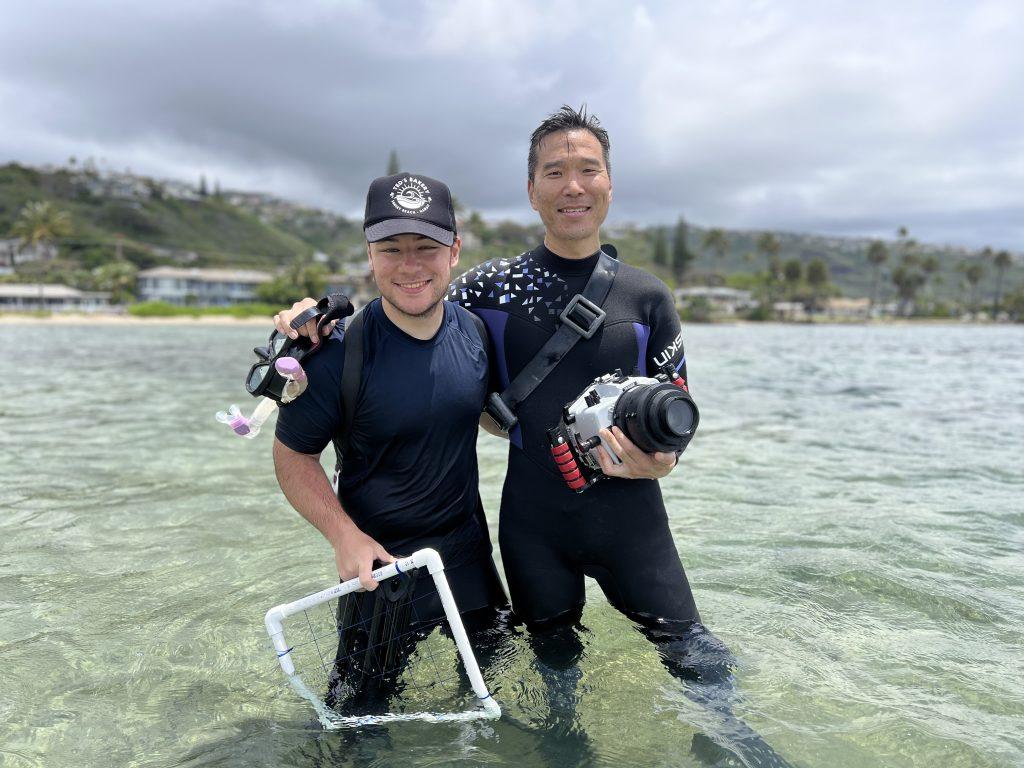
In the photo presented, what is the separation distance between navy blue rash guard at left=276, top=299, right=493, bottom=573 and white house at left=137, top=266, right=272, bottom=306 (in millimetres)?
111343

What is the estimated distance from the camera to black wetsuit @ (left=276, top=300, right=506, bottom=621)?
294 centimetres

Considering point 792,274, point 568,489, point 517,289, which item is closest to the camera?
point 568,489

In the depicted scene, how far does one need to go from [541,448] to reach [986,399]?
70.1 ft

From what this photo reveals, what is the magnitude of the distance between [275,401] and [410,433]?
2.02ft

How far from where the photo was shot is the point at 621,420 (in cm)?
288

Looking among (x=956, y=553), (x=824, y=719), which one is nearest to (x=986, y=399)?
(x=956, y=553)

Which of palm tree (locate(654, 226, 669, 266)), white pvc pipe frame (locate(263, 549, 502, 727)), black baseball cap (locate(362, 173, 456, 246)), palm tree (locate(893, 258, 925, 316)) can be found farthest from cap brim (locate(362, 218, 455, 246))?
palm tree (locate(893, 258, 925, 316))

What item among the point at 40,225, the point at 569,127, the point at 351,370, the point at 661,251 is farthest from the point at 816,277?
the point at 351,370

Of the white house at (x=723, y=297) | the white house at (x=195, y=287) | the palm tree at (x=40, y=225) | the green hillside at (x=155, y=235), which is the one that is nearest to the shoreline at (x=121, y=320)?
the palm tree at (x=40, y=225)

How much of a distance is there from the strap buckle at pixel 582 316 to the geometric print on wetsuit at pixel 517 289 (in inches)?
4.6

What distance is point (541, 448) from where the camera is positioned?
349 cm

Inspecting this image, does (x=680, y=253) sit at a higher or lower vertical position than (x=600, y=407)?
higher

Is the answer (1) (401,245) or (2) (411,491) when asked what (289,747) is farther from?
(1) (401,245)

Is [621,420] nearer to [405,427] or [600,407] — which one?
[600,407]
